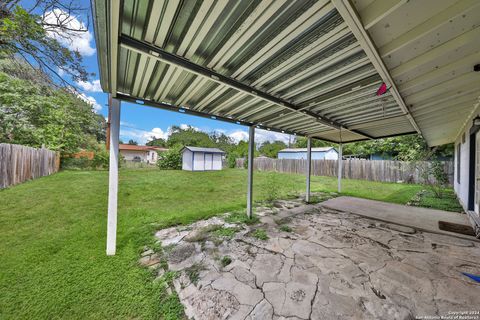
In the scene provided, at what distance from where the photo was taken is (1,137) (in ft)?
26.1

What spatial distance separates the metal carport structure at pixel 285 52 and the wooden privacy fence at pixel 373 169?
846cm

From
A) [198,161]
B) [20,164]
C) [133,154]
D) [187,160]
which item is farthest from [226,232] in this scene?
[133,154]

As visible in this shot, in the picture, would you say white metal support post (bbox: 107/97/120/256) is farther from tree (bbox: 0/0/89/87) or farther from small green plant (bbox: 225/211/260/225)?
small green plant (bbox: 225/211/260/225)

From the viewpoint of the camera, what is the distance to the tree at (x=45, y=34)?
2.27 metres

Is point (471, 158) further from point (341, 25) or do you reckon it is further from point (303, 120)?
point (341, 25)

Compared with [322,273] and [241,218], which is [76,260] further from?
[322,273]

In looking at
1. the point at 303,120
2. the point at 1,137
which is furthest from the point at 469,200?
the point at 1,137

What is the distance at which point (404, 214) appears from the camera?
4316 mm

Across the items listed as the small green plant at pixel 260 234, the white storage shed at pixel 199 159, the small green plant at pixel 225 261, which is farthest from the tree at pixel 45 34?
the white storage shed at pixel 199 159

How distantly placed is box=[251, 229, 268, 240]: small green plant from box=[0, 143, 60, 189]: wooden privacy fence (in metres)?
7.97

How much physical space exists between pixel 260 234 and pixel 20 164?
9096 mm

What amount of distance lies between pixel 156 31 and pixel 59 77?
123 inches

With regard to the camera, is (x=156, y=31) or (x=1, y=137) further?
(x=1, y=137)

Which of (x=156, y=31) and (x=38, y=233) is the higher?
(x=156, y=31)
